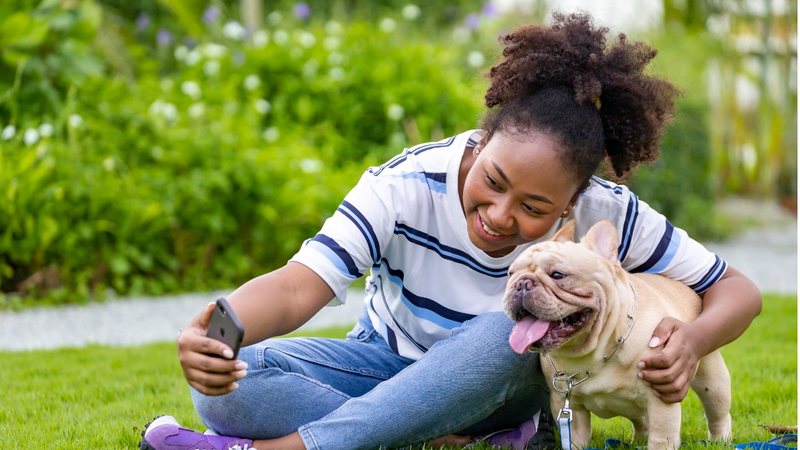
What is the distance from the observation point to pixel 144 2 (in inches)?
415

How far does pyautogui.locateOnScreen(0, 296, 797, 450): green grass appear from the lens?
3.45 m

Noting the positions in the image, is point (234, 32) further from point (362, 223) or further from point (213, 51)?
point (362, 223)

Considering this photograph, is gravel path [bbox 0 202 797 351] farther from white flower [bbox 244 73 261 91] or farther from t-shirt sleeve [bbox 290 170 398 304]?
t-shirt sleeve [bbox 290 170 398 304]

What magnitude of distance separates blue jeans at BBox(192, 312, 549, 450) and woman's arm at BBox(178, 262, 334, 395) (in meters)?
0.37

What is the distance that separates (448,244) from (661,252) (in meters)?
0.66

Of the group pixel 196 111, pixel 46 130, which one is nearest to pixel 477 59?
pixel 196 111

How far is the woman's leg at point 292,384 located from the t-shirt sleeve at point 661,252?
797mm

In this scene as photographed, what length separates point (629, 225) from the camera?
3.15 m

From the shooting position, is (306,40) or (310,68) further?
(306,40)

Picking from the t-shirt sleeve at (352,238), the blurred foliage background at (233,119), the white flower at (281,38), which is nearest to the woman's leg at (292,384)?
the t-shirt sleeve at (352,238)

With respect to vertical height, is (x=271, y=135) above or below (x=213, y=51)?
below

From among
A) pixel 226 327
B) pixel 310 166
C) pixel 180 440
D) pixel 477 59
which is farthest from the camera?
pixel 477 59

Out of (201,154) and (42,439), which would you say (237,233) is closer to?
(201,154)

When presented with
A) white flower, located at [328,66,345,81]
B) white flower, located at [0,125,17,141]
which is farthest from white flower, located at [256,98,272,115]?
white flower, located at [0,125,17,141]
